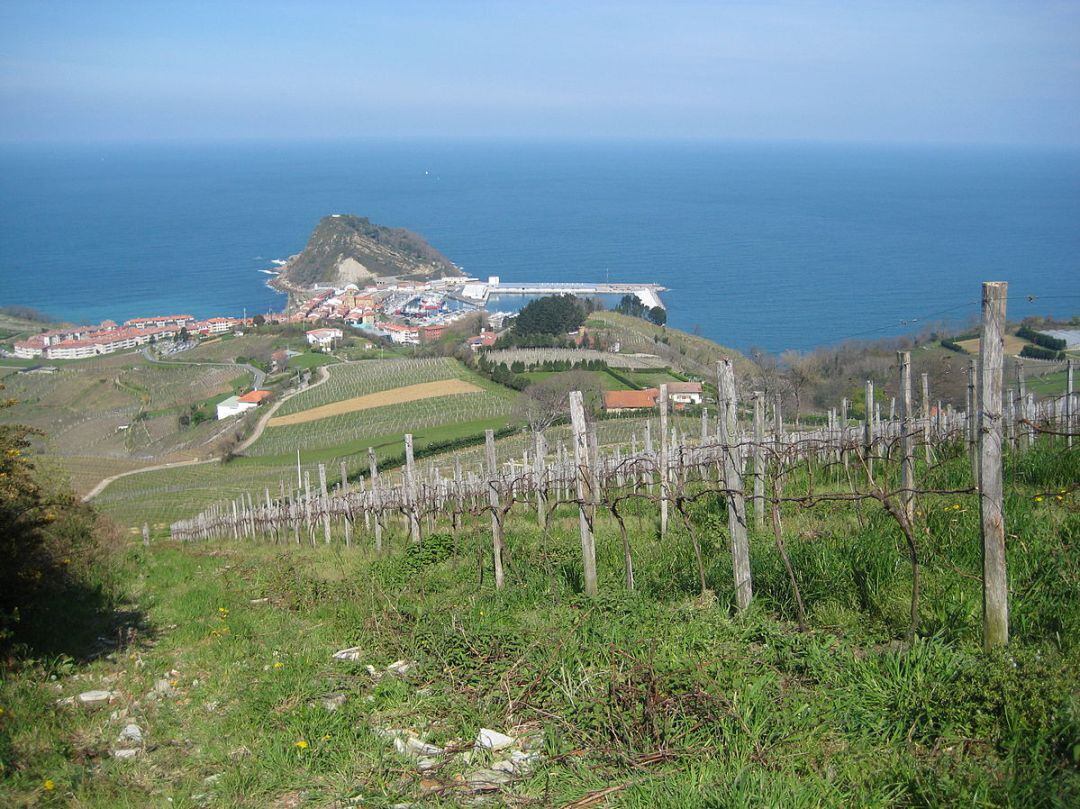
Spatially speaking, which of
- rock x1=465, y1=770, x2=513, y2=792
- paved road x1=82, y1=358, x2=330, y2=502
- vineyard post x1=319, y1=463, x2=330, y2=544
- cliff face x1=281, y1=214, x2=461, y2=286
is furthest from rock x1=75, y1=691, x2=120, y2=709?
cliff face x1=281, y1=214, x2=461, y2=286

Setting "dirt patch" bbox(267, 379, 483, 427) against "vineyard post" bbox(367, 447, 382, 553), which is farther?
"dirt patch" bbox(267, 379, 483, 427)

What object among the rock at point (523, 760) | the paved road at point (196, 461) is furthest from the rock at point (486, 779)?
the paved road at point (196, 461)

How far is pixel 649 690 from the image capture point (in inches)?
165

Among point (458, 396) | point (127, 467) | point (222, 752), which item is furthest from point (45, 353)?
point (222, 752)

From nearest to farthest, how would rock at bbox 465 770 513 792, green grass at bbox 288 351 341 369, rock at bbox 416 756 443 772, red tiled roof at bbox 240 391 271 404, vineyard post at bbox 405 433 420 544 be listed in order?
rock at bbox 465 770 513 792 < rock at bbox 416 756 443 772 < vineyard post at bbox 405 433 420 544 < red tiled roof at bbox 240 391 271 404 < green grass at bbox 288 351 341 369

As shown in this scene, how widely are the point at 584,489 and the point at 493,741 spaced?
2.06 metres

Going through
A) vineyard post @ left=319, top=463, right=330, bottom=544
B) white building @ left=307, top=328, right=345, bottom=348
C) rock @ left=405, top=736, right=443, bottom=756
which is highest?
rock @ left=405, top=736, right=443, bottom=756

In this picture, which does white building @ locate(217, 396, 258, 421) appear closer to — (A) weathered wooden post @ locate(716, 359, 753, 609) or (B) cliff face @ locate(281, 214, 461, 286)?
(A) weathered wooden post @ locate(716, 359, 753, 609)

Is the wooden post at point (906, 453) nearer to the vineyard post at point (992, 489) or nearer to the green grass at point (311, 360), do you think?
the vineyard post at point (992, 489)

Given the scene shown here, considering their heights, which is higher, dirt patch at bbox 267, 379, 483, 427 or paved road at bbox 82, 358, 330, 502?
dirt patch at bbox 267, 379, 483, 427

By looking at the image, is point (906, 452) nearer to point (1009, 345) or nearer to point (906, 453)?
point (906, 453)

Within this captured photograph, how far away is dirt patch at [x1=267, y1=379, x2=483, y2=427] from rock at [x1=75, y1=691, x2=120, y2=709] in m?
40.9

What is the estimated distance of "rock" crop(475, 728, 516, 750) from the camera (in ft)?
14.3

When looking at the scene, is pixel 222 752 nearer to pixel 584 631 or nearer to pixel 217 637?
→ pixel 584 631
